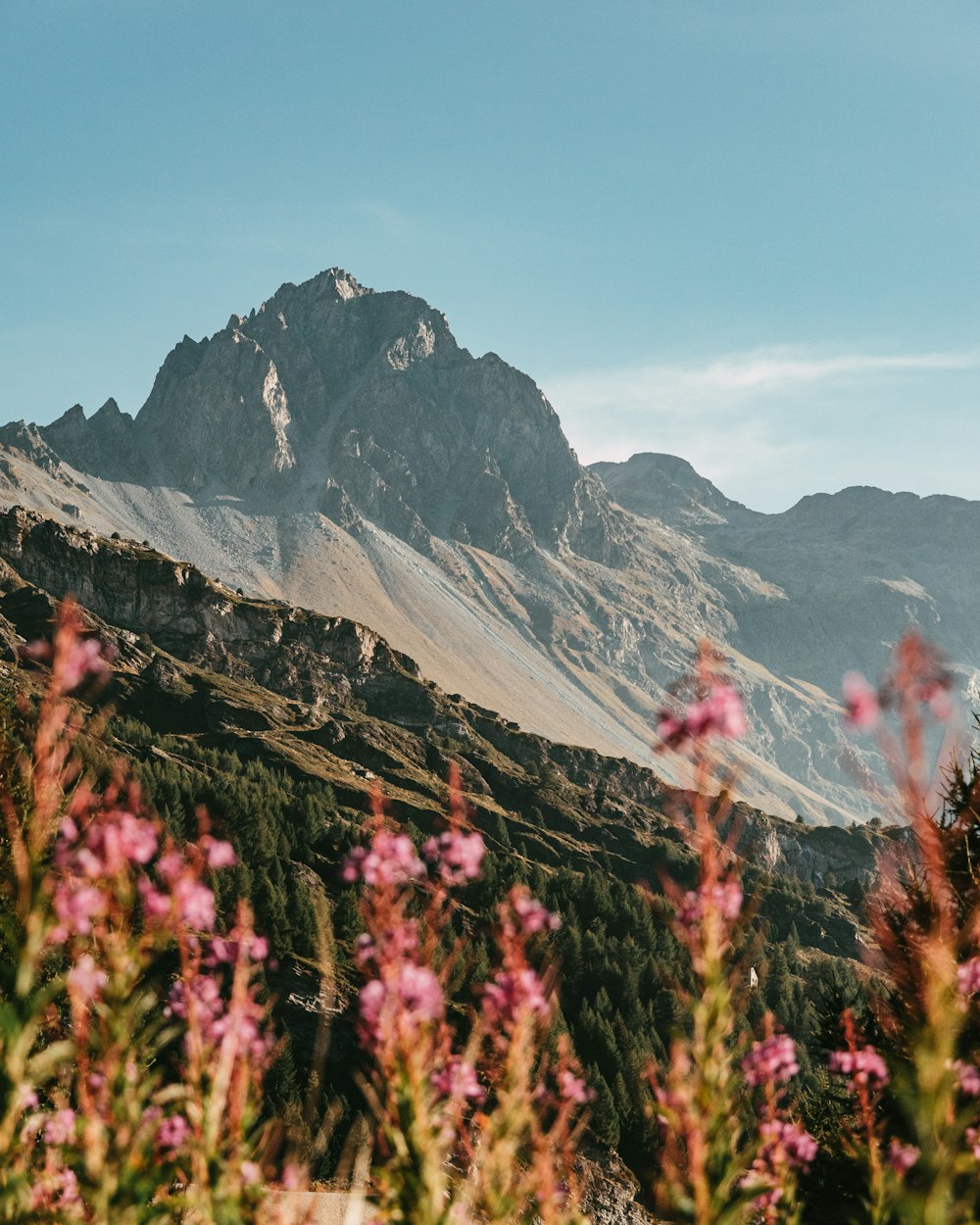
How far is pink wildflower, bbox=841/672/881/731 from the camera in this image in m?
6.29

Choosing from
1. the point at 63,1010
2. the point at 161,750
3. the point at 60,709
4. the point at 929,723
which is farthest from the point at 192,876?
the point at 161,750

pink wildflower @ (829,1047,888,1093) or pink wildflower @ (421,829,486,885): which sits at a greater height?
pink wildflower @ (421,829,486,885)

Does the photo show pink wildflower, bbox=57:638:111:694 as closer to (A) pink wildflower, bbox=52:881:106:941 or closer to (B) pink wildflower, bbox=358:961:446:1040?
(A) pink wildflower, bbox=52:881:106:941

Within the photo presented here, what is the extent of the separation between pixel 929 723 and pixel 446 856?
415 centimetres

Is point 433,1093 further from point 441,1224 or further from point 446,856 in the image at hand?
point 446,856

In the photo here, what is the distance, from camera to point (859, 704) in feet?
21.8

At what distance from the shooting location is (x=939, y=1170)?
23.2 feet

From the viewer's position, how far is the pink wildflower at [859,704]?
6285 millimetres

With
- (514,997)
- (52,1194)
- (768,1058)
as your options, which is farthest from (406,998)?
(768,1058)

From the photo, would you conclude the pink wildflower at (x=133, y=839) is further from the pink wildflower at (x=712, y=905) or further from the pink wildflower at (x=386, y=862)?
the pink wildflower at (x=712, y=905)

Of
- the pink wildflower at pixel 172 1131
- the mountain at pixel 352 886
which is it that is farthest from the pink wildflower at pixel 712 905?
the pink wildflower at pixel 172 1131

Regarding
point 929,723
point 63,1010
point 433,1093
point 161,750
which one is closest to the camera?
point 929,723

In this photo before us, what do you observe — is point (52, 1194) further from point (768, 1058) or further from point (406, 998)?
point (768, 1058)

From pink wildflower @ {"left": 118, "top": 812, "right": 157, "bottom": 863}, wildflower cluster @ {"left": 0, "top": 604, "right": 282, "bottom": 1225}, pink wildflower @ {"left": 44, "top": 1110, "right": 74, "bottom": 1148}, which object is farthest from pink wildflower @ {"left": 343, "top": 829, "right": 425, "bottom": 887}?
pink wildflower @ {"left": 44, "top": 1110, "right": 74, "bottom": 1148}
